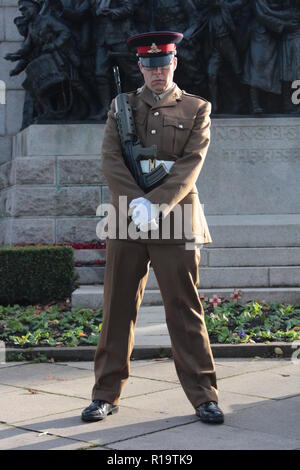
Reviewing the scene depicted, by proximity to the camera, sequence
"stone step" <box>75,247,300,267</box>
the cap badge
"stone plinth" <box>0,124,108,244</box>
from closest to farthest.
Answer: the cap badge < "stone step" <box>75,247,300,267</box> < "stone plinth" <box>0,124,108,244</box>

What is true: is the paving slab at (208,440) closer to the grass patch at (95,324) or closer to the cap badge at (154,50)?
the cap badge at (154,50)

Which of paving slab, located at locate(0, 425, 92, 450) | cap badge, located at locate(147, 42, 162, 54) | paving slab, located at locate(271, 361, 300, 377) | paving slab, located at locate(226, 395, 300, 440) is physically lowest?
paving slab, located at locate(0, 425, 92, 450)

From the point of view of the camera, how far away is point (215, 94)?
12.8m

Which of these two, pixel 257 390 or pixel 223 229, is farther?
pixel 223 229

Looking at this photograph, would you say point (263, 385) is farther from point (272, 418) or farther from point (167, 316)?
point (167, 316)

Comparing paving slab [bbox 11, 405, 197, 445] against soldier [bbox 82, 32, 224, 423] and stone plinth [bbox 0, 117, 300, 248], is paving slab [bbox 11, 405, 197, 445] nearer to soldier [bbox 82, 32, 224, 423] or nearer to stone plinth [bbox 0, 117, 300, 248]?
soldier [bbox 82, 32, 224, 423]

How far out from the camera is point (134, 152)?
5.12 m

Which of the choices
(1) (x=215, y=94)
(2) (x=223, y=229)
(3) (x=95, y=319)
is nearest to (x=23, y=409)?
(3) (x=95, y=319)

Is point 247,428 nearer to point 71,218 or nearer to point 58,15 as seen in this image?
point 71,218

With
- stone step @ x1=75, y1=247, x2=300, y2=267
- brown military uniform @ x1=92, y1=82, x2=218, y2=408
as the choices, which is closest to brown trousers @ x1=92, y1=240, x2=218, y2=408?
brown military uniform @ x1=92, y1=82, x2=218, y2=408

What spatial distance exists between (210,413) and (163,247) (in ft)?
3.31

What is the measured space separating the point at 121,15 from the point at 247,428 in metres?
9.06

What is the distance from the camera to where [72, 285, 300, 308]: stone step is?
32.4 ft

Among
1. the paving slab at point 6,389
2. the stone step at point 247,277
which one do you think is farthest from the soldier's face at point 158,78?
the stone step at point 247,277
